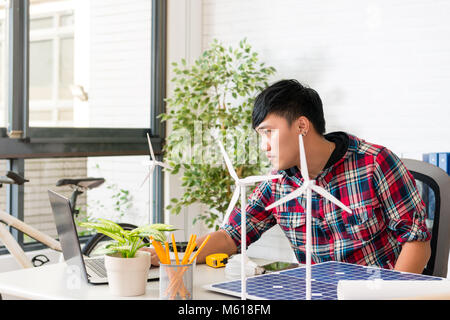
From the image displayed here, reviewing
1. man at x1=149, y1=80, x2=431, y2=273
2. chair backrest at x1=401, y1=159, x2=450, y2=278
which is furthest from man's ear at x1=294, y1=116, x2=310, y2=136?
chair backrest at x1=401, y1=159, x2=450, y2=278

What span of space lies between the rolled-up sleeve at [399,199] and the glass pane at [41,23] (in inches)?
94.3

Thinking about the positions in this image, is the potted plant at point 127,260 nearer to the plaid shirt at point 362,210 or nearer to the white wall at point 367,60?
the plaid shirt at point 362,210

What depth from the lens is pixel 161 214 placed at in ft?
14.9

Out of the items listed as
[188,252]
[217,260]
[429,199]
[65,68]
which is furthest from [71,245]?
[65,68]

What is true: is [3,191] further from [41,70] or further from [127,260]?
[127,260]

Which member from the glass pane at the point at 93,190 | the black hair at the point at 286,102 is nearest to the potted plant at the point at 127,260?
the black hair at the point at 286,102

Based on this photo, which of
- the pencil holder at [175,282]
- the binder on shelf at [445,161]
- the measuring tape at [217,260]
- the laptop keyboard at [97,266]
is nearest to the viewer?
the pencil holder at [175,282]

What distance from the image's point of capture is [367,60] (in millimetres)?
3816

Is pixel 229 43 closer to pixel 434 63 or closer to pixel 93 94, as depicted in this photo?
pixel 93 94

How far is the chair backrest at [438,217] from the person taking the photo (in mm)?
1996

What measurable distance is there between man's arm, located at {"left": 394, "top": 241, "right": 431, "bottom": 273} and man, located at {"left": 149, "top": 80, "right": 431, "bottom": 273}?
55 millimetres

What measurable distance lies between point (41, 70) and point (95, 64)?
0.46 meters
